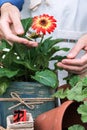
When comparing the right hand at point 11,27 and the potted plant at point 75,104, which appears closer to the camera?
the potted plant at point 75,104

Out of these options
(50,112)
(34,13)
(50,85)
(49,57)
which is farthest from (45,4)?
(50,112)

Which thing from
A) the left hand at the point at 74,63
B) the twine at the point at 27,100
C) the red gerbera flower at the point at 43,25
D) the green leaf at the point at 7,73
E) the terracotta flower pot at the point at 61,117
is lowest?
the terracotta flower pot at the point at 61,117

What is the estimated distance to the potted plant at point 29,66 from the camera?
A: 1.05 meters

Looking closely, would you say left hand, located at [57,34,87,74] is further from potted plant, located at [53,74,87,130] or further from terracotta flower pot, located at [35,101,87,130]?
terracotta flower pot, located at [35,101,87,130]

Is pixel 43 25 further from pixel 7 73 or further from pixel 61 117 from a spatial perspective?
pixel 61 117

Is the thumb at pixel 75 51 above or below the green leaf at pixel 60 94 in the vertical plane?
above

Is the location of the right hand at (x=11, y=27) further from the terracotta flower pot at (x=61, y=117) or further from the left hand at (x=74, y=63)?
the terracotta flower pot at (x=61, y=117)

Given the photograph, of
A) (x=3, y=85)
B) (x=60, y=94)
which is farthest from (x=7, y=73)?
(x=60, y=94)

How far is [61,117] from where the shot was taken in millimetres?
921

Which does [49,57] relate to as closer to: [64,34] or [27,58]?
[27,58]

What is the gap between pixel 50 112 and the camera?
0.97 m

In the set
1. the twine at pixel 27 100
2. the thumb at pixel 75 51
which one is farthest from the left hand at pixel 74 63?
the twine at pixel 27 100

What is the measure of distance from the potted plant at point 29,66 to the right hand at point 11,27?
2cm

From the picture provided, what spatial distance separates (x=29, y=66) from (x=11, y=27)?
179 millimetres
